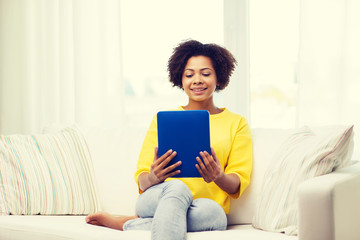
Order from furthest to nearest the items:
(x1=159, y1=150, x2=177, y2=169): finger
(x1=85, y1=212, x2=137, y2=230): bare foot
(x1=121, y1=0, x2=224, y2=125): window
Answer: (x1=121, y1=0, x2=224, y2=125): window, (x1=85, y1=212, x2=137, y2=230): bare foot, (x1=159, y1=150, x2=177, y2=169): finger

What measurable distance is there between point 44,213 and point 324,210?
1.28 metres

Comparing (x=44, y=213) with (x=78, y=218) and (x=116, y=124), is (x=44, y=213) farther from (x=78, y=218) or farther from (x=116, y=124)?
(x=116, y=124)

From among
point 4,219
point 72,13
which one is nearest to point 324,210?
point 4,219

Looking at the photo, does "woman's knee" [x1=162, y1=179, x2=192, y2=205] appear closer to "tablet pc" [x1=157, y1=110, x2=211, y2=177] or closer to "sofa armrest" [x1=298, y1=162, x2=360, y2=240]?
"tablet pc" [x1=157, y1=110, x2=211, y2=177]

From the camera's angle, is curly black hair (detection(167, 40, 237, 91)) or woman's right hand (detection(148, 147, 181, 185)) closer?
woman's right hand (detection(148, 147, 181, 185))

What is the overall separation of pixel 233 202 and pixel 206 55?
0.65m

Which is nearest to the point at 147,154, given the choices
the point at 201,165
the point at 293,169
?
the point at 201,165

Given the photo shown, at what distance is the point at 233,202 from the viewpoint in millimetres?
1973

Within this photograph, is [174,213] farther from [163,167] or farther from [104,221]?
[104,221]

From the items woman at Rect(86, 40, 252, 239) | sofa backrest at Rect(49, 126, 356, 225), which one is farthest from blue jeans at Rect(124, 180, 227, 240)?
sofa backrest at Rect(49, 126, 356, 225)

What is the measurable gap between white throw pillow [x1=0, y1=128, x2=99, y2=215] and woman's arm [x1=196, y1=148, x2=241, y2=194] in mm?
678

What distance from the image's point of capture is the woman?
1.62 meters

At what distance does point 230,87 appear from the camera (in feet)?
9.30

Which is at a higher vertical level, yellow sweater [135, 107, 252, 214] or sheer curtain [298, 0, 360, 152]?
sheer curtain [298, 0, 360, 152]
